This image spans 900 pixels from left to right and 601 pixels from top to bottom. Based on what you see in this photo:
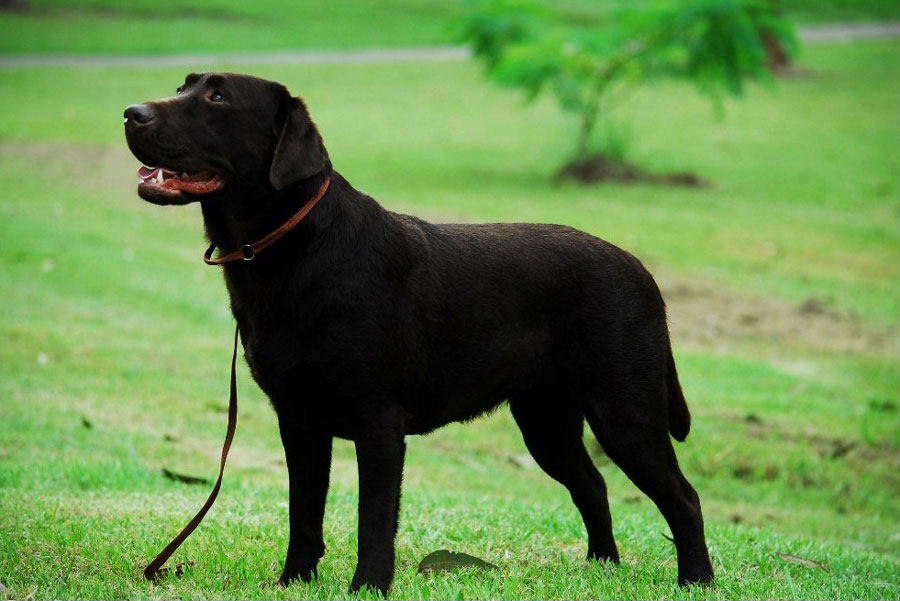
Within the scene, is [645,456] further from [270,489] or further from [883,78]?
[883,78]

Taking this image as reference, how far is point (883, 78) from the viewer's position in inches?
1407

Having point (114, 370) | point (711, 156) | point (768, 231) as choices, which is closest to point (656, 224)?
point (768, 231)

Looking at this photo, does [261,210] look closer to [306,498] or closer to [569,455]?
[306,498]

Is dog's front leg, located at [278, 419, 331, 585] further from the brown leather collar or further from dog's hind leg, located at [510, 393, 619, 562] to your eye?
Result: dog's hind leg, located at [510, 393, 619, 562]

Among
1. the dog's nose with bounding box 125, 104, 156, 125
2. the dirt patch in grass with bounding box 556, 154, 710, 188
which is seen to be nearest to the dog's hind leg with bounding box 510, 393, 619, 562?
the dog's nose with bounding box 125, 104, 156, 125

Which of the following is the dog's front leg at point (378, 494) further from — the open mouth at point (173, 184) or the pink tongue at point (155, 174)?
the pink tongue at point (155, 174)

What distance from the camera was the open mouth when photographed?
4414 mm

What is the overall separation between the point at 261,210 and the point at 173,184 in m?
0.35

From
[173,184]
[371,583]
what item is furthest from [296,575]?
[173,184]

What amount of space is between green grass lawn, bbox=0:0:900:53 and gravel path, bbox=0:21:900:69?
1.22 metres

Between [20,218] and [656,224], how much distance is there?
927cm

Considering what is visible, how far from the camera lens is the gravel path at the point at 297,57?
118ft

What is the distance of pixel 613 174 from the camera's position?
23141 millimetres

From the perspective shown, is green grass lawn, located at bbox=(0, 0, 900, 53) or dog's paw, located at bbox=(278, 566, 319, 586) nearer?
dog's paw, located at bbox=(278, 566, 319, 586)
